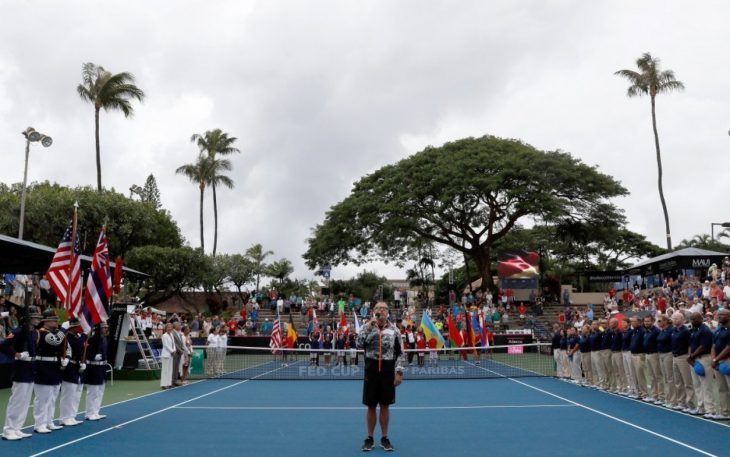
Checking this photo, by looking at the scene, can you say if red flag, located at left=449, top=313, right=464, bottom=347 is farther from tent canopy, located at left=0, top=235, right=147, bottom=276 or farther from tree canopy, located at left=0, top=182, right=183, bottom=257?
tree canopy, located at left=0, top=182, right=183, bottom=257

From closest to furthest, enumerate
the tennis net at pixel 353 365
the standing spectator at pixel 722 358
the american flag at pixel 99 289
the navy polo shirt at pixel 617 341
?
1. the standing spectator at pixel 722 358
2. the american flag at pixel 99 289
3. the navy polo shirt at pixel 617 341
4. the tennis net at pixel 353 365

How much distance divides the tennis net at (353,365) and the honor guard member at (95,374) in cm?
840

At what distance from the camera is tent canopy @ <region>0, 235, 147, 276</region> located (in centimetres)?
1632

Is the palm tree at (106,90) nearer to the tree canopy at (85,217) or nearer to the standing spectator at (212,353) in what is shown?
the tree canopy at (85,217)

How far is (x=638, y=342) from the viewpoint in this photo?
15656 mm

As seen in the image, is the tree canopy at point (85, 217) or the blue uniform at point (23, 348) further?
the tree canopy at point (85, 217)

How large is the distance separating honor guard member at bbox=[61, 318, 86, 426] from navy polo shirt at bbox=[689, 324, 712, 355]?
→ 1167 cm

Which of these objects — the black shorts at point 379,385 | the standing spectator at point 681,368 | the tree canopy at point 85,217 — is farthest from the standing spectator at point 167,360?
the tree canopy at point 85,217

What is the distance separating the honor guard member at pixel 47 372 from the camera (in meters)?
11.2

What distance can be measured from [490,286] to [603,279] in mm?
9271

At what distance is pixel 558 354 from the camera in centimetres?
2244

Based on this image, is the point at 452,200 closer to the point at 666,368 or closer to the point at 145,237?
the point at 145,237

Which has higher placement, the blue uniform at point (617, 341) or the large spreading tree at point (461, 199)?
the large spreading tree at point (461, 199)

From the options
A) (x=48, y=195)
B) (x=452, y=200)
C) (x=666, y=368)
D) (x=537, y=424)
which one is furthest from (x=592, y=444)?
(x=48, y=195)
